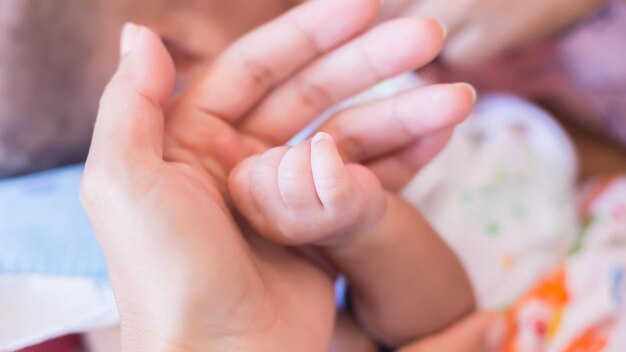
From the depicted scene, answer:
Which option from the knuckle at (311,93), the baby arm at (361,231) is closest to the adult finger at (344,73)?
the knuckle at (311,93)

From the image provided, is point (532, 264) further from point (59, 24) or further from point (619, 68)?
point (59, 24)

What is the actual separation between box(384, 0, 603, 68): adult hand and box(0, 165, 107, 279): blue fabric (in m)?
0.39

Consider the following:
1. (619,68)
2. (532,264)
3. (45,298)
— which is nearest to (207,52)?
(45,298)

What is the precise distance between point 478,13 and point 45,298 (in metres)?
0.54

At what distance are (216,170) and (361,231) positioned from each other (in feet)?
0.40

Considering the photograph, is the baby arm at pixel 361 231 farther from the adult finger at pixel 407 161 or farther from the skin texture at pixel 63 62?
the skin texture at pixel 63 62

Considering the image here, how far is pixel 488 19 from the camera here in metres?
0.76

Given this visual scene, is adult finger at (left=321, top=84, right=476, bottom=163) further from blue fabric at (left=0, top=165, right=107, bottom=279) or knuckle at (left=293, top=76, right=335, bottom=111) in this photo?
blue fabric at (left=0, top=165, right=107, bottom=279)

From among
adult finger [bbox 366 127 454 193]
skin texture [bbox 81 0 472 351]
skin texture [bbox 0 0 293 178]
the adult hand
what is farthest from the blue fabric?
the adult hand

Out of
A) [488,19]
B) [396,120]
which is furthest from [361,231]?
[488,19]

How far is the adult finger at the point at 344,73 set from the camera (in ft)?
1.71

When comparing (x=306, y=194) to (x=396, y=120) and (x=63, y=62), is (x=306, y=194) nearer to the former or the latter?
(x=396, y=120)

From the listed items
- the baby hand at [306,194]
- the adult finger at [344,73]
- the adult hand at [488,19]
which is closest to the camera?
the baby hand at [306,194]

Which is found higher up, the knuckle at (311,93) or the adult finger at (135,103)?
the adult finger at (135,103)
